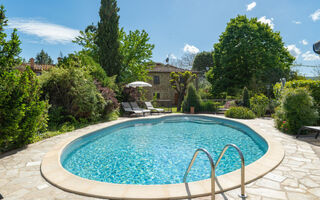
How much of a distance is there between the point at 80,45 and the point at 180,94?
14.0 meters

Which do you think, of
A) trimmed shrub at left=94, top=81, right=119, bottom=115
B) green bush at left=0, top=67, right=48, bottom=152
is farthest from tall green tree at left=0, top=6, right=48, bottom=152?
trimmed shrub at left=94, top=81, right=119, bottom=115

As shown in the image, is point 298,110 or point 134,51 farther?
point 134,51

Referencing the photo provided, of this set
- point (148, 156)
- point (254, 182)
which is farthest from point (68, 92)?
point (254, 182)

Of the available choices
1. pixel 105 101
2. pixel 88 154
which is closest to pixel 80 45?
pixel 105 101

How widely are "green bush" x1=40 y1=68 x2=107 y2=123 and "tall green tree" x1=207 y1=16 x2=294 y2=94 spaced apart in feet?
55.0

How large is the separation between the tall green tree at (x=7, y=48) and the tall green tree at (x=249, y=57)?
20012 millimetres

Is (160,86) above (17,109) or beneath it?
above

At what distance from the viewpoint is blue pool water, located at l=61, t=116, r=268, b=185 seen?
430cm

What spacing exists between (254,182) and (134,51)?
1930 centimetres

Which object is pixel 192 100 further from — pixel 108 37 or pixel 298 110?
pixel 108 37

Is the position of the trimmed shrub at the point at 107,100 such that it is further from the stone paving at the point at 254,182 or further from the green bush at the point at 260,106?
the green bush at the point at 260,106

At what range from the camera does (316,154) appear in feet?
14.9

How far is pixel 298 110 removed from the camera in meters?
6.72

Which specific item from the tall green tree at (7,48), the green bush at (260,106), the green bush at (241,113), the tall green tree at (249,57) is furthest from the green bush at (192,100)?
the tall green tree at (7,48)
